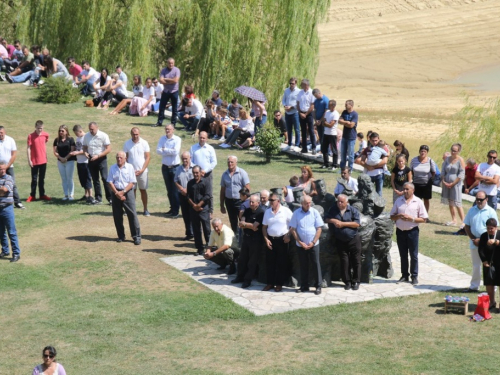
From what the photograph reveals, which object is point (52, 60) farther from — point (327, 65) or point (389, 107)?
point (327, 65)

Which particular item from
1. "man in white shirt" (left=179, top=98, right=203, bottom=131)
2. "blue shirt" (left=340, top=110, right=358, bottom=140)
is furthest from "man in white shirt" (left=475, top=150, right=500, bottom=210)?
"man in white shirt" (left=179, top=98, right=203, bottom=131)

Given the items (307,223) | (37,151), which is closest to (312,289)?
(307,223)

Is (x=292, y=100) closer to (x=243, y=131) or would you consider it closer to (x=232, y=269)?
(x=243, y=131)

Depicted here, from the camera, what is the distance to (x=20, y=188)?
72.5ft

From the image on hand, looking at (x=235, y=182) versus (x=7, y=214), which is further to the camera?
(x=235, y=182)

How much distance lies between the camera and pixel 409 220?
50.8 ft

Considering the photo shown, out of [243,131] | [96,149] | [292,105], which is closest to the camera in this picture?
[96,149]

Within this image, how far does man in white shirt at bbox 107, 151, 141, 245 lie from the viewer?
58.3ft

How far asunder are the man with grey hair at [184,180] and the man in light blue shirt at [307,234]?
3.22m

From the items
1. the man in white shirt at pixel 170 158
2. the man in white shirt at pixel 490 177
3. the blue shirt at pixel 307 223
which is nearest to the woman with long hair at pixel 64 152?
the man in white shirt at pixel 170 158

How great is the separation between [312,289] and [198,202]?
2.92 meters

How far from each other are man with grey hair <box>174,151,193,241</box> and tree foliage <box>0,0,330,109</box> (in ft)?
43.8

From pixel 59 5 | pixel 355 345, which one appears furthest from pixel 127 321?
pixel 59 5

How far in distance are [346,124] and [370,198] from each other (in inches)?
237
